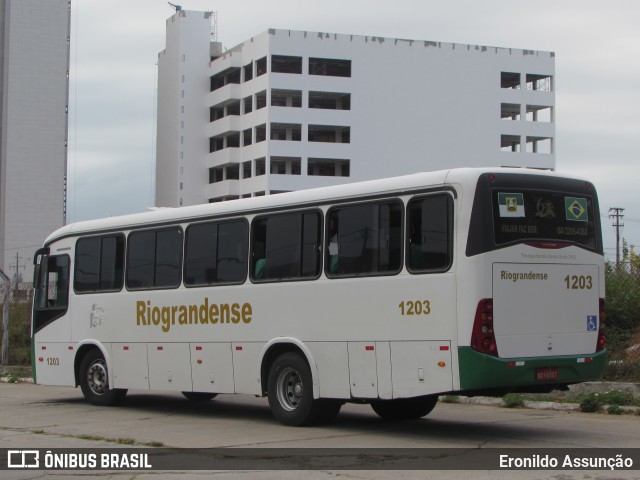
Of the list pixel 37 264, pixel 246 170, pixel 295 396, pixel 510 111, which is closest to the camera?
pixel 295 396

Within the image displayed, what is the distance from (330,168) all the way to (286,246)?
77708 millimetres

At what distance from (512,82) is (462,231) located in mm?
89121

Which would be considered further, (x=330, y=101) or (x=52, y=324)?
(x=330, y=101)

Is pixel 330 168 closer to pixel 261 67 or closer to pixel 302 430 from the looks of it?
pixel 261 67

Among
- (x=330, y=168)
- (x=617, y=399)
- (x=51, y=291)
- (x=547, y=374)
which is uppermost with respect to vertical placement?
A: (x=330, y=168)

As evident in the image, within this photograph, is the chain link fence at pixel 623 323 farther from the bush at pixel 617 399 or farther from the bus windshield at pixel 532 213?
the bus windshield at pixel 532 213

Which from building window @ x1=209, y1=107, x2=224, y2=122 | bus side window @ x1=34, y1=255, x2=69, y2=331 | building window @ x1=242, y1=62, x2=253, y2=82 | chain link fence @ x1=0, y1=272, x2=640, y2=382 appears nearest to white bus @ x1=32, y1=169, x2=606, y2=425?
bus side window @ x1=34, y1=255, x2=69, y2=331

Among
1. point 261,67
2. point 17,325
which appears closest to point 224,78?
point 261,67

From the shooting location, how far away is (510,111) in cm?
9950

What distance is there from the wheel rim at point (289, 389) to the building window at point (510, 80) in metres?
85.3

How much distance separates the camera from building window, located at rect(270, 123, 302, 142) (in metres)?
89.3

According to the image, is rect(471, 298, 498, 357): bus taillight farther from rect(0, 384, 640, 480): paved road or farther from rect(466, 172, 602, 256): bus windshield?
rect(0, 384, 640, 480): paved road

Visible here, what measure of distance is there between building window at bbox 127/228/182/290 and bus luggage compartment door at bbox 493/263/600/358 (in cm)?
594

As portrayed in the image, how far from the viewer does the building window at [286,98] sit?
88.8m
